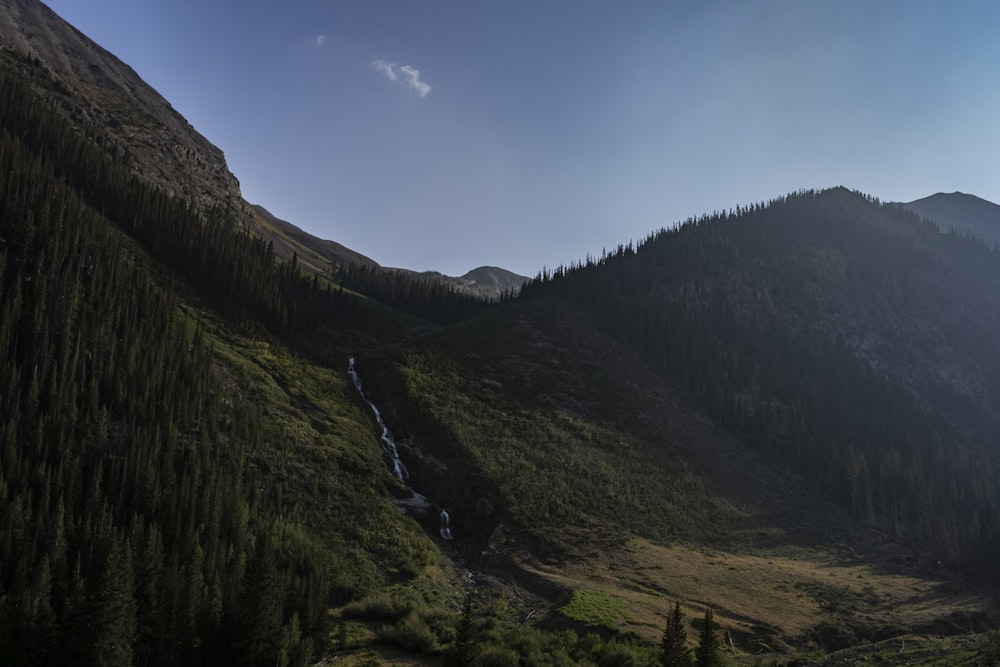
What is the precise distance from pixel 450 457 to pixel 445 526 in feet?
43.9

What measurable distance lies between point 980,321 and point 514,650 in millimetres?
179670

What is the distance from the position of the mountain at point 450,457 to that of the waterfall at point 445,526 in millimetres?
361

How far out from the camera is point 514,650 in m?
42.4

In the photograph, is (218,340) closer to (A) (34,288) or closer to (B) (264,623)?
(A) (34,288)

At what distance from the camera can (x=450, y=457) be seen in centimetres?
8862

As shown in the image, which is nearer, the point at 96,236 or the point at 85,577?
the point at 85,577

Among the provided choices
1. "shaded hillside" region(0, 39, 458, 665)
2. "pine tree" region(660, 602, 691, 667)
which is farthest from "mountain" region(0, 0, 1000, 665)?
"pine tree" region(660, 602, 691, 667)

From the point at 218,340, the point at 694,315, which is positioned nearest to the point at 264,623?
the point at 218,340

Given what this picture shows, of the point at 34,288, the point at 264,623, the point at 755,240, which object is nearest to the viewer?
the point at 264,623

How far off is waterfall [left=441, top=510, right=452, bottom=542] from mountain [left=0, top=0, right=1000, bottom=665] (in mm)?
361

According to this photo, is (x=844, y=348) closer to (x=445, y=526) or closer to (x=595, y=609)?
(x=445, y=526)

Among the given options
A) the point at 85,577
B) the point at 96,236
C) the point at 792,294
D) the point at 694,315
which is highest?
the point at 792,294

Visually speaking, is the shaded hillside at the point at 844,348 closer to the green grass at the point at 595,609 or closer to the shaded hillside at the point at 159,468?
the green grass at the point at 595,609

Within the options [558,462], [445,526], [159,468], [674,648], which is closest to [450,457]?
[445,526]
